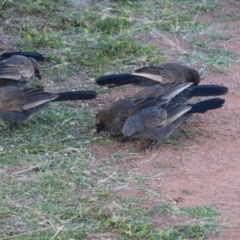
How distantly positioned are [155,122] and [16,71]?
6.89 ft

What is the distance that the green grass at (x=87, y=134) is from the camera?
6078mm

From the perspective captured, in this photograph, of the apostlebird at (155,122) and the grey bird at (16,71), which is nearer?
the apostlebird at (155,122)

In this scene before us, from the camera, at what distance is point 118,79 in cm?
→ 923

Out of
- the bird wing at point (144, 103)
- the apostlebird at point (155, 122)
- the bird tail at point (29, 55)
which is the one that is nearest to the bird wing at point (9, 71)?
the bird tail at point (29, 55)

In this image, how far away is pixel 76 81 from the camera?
31.9ft

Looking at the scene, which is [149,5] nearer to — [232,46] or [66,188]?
[232,46]

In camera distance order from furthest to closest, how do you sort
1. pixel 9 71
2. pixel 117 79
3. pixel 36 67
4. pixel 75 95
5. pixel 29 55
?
1. pixel 29 55
2. pixel 36 67
3. pixel 117 79
4. pixel 9 71
5. pixel 75 95

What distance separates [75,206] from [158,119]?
6.09 ft

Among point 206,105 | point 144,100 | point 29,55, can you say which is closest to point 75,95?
point 144,100

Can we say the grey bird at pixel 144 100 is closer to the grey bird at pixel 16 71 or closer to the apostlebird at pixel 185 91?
the apostlebird at pixel 185 91

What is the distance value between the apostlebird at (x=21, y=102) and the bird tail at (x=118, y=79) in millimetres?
967

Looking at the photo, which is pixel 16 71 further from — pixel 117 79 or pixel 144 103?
A: pixel 144 103

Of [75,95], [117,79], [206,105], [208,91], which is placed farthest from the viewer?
[117,79]

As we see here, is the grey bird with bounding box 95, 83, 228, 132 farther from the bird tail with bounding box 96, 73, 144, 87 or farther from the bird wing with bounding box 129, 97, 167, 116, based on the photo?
the bird tail with bounding box 96, 73, 144, 87
